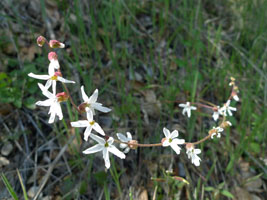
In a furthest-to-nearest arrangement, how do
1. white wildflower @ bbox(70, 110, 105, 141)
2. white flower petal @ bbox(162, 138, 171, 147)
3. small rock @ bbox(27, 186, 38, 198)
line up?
1. small rock @ bbox(27, 186, 38, 198)
2. white flower petal @ bbox(162, 138, 171, 147)
3. white wildflower @ bbox(70, 110, 105, 141)

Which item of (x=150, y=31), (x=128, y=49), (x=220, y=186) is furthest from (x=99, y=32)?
(x=220, y=186)

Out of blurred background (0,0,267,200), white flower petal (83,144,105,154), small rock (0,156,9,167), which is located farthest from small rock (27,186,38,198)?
white flower petal (83,144,105,154)

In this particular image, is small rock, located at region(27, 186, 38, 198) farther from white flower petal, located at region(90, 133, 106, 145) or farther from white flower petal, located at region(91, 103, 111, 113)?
white flower petal, located at region(91, 103, 111, 113)

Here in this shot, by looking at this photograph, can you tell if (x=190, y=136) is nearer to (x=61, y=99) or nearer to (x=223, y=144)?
(x=223, y=144)

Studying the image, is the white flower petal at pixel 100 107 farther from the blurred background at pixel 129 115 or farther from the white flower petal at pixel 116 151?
the blurred background at pixel 129 115

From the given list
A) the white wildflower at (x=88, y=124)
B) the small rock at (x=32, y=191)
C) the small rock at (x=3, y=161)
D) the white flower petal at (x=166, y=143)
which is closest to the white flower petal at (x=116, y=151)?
the white wildflower at (x=88, y=124)

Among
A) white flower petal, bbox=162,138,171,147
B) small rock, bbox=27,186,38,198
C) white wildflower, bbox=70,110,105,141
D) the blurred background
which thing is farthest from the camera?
the blurred background

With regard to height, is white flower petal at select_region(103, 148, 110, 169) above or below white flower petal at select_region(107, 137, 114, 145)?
below

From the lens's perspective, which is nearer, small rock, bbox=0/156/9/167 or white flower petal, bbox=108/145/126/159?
white flower petal, bbox=108/145/126/159
